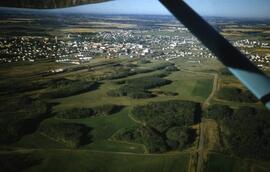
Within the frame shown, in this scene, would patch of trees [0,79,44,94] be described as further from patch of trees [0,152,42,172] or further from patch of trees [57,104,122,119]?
patch of trees [0,152,42,172]

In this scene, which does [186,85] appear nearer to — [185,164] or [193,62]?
[193,62]

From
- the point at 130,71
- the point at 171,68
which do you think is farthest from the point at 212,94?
the point at 130,71

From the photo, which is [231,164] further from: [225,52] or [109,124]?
[225,52]

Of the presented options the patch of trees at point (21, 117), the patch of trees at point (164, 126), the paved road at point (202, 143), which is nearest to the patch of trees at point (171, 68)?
the paved road at point (202, 143)

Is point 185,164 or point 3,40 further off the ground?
point 3,40

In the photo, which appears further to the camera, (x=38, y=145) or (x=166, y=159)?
(x=38, y=145)

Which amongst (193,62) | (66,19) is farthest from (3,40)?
(193,62)

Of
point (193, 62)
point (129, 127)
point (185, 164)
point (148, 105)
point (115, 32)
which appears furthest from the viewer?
point (115, 32)

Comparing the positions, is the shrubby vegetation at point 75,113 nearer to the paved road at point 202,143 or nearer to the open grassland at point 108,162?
the open grassland at point 108,162
